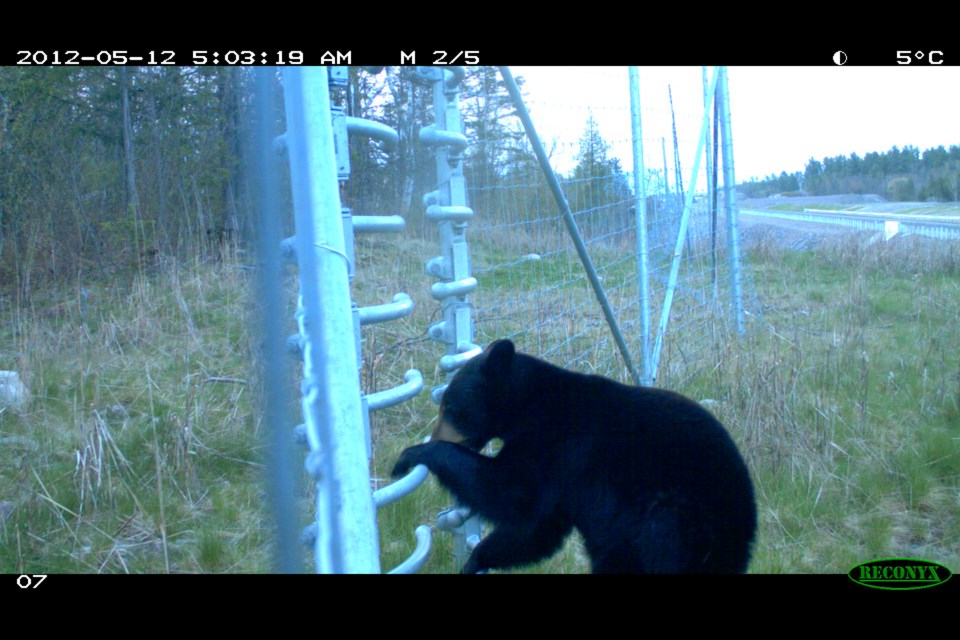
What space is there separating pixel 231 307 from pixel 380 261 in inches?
95.4

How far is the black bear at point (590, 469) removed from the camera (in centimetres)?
250

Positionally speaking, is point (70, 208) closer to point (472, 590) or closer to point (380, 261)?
point (380, 261)

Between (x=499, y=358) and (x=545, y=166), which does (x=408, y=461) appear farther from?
(x=545, y=166)

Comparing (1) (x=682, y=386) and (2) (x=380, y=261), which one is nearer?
(1) (x=682, y=386)

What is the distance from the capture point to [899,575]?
2459mm

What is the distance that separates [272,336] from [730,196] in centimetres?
691

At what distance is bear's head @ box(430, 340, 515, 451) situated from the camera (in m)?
2.80

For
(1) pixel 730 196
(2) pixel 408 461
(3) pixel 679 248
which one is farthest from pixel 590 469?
(1) pixel 730 196

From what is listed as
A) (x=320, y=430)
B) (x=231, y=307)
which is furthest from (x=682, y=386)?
(x=320, y=430)

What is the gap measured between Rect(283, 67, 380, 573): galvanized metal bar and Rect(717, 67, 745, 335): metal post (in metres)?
5.99

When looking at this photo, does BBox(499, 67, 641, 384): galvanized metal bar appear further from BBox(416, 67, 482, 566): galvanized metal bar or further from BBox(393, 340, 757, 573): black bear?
BBox(393, 340, 757, 573): black bear

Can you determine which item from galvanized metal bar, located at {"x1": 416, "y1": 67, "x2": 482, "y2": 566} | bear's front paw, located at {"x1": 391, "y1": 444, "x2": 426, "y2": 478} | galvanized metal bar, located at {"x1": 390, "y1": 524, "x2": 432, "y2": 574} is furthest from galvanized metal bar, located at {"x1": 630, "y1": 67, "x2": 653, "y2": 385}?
bear's front paw, located at {"x1": 391, "y1": 444, "x2": 426, "y2": 478}

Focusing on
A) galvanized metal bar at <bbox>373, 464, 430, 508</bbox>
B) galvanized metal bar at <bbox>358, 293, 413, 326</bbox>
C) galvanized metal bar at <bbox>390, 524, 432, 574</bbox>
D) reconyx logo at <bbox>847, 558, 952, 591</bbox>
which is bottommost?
reconyx logo at <bbox>847, 558, 952, 591</bbox>

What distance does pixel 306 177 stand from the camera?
4.58ft
